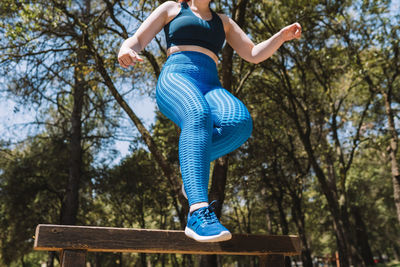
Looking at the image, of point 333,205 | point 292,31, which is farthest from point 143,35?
point 333,205

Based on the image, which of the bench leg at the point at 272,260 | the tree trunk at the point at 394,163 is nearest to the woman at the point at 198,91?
the bench leg at the point at 272,260

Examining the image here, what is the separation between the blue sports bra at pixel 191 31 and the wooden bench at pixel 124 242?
1.49m

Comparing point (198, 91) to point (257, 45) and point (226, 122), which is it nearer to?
point (226, 122)

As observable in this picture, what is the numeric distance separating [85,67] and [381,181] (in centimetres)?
2310

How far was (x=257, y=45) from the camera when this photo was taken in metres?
3.17

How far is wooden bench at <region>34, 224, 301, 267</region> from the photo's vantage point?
7.59 feet

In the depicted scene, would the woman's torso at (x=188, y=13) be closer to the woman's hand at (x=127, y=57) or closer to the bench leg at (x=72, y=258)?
the woman's hand at (x=127, y=57)

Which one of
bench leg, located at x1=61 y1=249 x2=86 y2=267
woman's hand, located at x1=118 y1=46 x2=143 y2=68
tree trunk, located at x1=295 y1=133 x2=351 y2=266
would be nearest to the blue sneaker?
bench leg, located at x1=61 y1=249 x2=86 y2=267

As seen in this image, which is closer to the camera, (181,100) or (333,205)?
(181,100)

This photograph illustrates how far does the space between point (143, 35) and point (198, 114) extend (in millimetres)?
879

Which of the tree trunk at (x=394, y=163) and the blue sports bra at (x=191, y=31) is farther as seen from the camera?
the tree trunk at (x=394, y=163)

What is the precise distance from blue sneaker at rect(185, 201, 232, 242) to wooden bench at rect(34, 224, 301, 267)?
36 cm

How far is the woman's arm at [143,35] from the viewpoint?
8.42 ft

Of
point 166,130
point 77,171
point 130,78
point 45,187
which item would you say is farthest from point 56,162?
point 130,78
